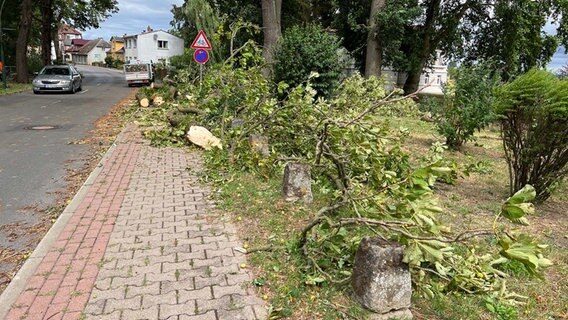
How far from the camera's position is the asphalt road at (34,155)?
17.0 ft

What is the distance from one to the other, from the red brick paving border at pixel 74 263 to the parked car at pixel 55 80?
18673 mm

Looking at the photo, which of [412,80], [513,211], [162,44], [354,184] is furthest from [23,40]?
[162,44]

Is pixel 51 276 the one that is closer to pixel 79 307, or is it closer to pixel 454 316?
pixel 79 307

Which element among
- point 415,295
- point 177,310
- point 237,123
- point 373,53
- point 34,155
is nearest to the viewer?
point 177,310

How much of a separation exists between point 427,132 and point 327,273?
33.6 feet

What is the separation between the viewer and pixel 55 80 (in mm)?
21953

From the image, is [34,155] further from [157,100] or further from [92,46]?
[92,46]

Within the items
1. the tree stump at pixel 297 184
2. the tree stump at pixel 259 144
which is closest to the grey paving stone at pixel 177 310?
the tree stump at pixel 297 184

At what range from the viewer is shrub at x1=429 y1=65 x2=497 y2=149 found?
29.8ft

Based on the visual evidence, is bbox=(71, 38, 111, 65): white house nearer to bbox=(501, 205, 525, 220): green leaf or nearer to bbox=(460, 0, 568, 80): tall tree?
bbox=(460, 0, 568, 80): tall tree

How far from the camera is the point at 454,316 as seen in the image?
3023mm

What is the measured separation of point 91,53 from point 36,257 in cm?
12475

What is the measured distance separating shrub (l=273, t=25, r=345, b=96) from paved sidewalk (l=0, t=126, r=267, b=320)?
329 inches

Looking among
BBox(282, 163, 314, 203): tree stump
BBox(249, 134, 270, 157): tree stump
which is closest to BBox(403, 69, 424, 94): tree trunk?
BBox(249, 134, 270, 157): tree stump
